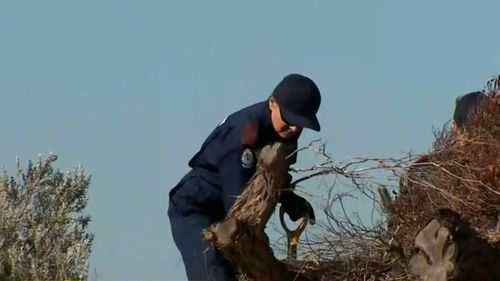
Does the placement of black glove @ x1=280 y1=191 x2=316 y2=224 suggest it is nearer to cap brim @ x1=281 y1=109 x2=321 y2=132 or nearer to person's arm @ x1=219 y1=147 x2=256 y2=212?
person's arm @ x1=219 y1=147 x2=256 y2=212

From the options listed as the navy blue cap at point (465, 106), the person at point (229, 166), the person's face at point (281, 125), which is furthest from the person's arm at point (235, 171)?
the navy blue cap at point (465, 106)

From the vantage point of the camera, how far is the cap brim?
6762 millimetres

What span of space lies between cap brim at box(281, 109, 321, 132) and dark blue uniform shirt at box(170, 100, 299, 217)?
91mm

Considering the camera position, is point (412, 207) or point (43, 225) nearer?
point (412, 207)

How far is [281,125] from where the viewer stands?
22.6 feet

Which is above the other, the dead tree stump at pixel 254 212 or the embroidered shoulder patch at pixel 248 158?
the embroidered shoulder patch at pixel 248 158

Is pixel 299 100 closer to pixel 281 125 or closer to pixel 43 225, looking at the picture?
pixel 281 125

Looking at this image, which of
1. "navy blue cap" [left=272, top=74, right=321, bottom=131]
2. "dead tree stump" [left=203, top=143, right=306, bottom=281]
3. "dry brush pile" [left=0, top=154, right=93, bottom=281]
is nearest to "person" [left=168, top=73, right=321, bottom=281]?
"navy blue cap" [left=272, top=74, right=321, bottom=131]

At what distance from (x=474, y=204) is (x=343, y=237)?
680mm

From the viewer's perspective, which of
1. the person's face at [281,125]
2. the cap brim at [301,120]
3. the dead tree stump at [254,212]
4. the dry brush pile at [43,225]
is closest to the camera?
the dead tree stump at [254,212]

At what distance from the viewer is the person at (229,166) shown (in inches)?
269

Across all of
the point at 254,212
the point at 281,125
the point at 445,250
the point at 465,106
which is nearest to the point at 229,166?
the point at 281,125

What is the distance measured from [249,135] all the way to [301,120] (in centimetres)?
26

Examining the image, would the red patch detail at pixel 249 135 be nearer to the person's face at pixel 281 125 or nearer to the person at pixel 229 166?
the person at pixel 229 166
